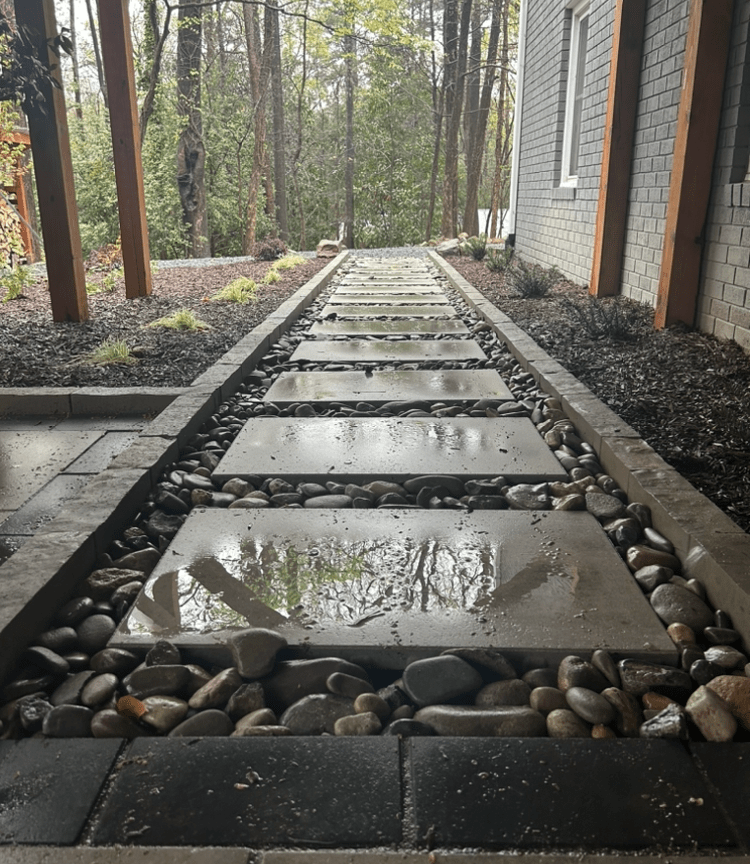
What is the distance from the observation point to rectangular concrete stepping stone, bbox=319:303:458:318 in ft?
19.6

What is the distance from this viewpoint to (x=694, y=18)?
13.7 ft

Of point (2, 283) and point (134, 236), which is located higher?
point (134, 236)

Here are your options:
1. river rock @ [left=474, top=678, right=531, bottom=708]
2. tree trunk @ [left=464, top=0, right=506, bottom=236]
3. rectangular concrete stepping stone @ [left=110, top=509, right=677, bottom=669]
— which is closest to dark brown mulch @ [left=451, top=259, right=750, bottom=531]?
rectangular concrete stepping stone @ [left=110, top=509, right=677, bottom=669]

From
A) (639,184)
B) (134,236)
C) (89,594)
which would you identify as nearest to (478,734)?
(89,594)

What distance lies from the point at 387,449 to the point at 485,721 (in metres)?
1.47

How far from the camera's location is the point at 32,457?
9.34 ft

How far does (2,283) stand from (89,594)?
6249 millimetres

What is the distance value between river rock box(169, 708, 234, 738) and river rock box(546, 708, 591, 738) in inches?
23.0

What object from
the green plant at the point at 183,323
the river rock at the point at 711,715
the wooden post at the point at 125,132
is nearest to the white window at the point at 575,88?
the wooden post at the point at 125,132

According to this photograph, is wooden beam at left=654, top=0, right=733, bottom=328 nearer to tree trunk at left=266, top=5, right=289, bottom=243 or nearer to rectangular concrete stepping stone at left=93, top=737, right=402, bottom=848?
rectangular concrete stepping stone at left=93, top=737, right=402, bottom=848

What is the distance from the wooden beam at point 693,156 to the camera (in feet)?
13.5

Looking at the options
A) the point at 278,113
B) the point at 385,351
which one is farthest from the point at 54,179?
the point at 278,113

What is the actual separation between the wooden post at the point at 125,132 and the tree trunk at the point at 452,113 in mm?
10732

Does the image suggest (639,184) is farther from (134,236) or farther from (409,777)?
(409,777)
